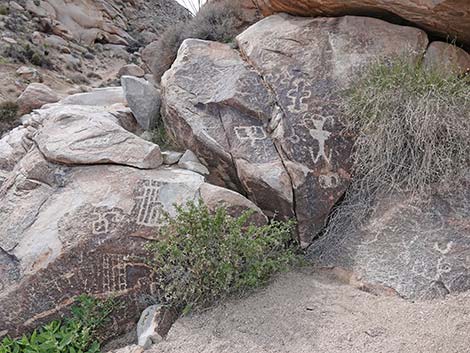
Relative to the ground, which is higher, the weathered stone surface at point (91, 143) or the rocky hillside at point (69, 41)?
the weathered stone surface at point (91, 143)

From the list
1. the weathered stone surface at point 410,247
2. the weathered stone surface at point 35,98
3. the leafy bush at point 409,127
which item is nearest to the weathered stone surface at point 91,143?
the weathered stone surface at point 410,247

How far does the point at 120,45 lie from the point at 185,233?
1569 cm

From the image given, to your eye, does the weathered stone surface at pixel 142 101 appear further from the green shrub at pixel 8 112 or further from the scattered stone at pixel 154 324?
the green shrub at pixel 8 112

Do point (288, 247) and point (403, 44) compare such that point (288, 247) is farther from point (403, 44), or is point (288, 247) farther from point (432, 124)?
point (403, 44)

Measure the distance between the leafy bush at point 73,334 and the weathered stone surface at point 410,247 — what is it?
1.49m

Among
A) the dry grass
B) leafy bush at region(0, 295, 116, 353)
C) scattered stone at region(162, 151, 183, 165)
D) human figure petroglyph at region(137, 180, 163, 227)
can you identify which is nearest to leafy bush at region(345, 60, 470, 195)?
the dry grass

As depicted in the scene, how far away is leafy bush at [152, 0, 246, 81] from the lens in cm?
555

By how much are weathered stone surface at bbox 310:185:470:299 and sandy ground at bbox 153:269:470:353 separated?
0.45 feet

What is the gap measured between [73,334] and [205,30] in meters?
3.99

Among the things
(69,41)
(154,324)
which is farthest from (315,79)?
(69,41)

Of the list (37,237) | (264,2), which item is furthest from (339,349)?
(264,2)

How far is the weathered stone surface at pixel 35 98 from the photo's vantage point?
609 cm

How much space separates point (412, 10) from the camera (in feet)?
12.1

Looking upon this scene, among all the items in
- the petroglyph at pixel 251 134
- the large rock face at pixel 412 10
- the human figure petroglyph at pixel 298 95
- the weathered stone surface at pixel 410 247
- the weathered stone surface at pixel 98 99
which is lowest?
the weathered stone surface at pixel 410 247
